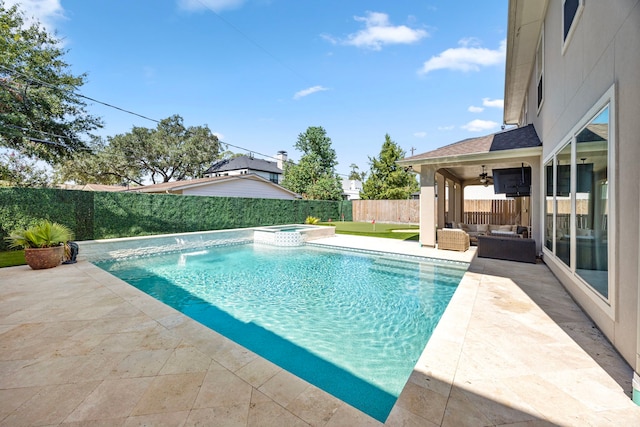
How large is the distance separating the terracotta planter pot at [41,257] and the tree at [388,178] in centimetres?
2478

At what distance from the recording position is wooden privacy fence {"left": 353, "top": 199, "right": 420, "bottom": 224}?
75.3 feet

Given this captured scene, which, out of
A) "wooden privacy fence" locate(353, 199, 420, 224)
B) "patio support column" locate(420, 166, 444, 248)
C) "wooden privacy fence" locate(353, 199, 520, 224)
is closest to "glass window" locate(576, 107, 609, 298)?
"patio support column" locate(420, 166, 444, 248)

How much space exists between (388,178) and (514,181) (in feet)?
60.2

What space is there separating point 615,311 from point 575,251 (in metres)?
1.88

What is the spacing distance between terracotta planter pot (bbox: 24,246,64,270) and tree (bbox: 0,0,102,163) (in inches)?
301

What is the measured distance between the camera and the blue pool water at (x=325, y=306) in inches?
131

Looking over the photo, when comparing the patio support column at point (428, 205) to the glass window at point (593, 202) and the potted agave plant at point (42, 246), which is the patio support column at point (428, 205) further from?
the potted agave plant at point (42, 246)

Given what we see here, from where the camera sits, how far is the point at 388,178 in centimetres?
2805

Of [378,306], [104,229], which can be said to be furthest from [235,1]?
[378,306]

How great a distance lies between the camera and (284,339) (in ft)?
13.6

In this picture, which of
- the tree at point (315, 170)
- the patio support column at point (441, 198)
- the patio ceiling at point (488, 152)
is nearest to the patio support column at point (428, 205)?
the patio ceiling at point (488, 152)

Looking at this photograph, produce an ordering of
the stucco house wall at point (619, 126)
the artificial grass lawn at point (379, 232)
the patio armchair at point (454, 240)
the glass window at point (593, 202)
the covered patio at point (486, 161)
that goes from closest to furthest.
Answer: the stucco house wall at point (619, 126) → the glass window at point (593, 202) → the covered patio at point (486, 161) → the patio armchair at point (454, 240) → the artificial grass lawn at point (379, 232)

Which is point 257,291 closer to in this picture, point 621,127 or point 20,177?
point 621,127

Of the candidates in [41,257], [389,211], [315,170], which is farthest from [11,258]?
[315,170]
